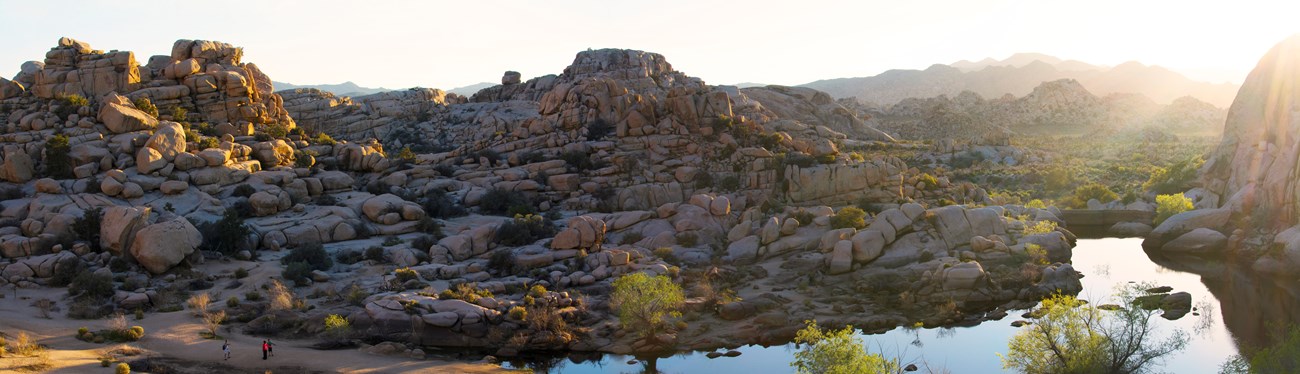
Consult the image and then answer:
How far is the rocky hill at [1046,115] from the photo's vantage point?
107 metres

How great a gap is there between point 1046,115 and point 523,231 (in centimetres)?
10209

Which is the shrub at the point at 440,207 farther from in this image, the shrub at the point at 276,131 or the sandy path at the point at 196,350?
the sandy path at the point at 196,350

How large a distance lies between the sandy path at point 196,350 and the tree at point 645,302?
16.4 ft

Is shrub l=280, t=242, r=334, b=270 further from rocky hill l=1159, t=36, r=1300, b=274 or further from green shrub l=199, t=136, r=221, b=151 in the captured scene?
rocky hill l=1159, t=36, r=1300, b=274

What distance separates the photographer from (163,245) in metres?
34.3

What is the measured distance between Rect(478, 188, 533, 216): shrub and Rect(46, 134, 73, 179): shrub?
19.7m

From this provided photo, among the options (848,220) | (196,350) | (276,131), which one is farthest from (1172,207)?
(276,131)

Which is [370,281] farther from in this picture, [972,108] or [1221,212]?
[972,108]

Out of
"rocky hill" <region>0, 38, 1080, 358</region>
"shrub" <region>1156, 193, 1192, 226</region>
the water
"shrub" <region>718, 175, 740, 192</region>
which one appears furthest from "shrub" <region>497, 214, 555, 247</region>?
"shrub" <region>1156, 193, 1192, 226</region>

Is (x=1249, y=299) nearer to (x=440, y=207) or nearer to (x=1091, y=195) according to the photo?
(x=1091, y=195)

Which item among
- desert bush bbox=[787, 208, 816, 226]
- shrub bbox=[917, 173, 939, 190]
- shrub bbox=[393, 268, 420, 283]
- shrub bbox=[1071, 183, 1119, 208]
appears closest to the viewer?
shrub bbox=[393, 268, 420, 283]

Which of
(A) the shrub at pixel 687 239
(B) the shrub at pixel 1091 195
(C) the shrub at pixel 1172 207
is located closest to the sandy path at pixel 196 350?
(A) the shrub at pixel 687 239

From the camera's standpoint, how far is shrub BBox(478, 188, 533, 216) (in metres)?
46.5

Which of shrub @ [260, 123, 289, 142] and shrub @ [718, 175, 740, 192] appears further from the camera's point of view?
shrub @ [260, 123, 289, 142]
